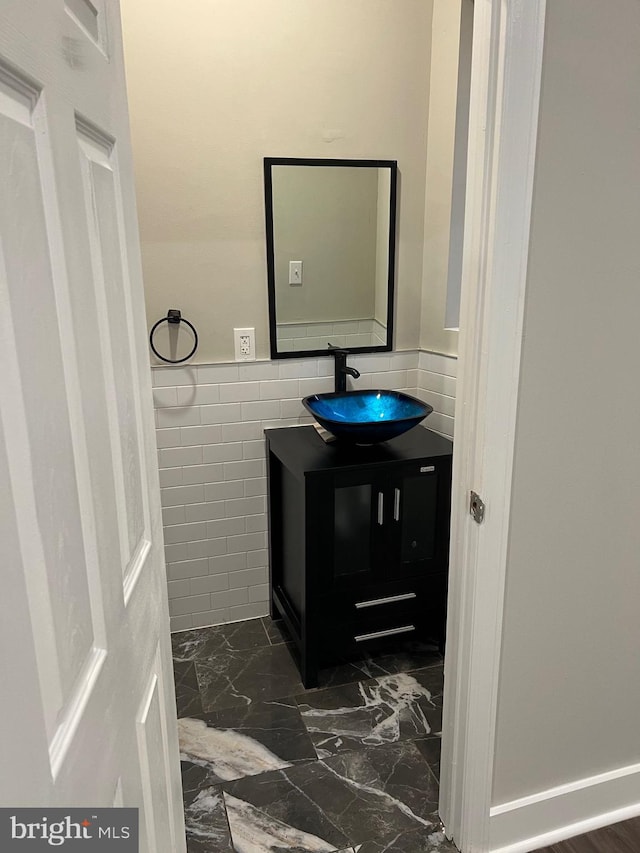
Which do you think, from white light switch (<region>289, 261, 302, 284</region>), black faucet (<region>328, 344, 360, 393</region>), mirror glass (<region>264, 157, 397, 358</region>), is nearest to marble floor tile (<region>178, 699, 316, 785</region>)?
black faucet (<region>328, 344, 360, 393</region>)

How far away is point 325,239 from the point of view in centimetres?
244

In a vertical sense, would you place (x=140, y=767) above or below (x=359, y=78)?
below

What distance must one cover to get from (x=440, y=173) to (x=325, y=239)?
1.70ft

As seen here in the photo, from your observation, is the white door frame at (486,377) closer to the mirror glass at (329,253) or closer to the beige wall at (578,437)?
the beige wall at (578,437)

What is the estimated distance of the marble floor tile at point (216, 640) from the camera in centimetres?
244

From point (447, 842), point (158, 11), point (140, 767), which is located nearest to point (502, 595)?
point (447, 842)

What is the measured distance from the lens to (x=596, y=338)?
1370 millimetres

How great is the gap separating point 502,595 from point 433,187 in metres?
1.70

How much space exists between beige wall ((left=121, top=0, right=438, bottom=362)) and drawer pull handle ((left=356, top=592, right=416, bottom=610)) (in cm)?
105

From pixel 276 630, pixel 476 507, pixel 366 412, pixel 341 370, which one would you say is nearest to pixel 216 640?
pixel 276 630

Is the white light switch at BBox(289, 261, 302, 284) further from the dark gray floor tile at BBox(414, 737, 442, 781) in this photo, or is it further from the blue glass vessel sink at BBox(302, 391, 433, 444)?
the dark gray floor tile at BBox(414, 737, 442, 781)

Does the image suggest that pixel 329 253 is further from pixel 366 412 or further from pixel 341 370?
pixel 366 412

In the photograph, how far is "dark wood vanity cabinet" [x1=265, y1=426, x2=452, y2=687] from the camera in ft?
6.94

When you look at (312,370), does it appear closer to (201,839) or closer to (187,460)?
(187,460)
